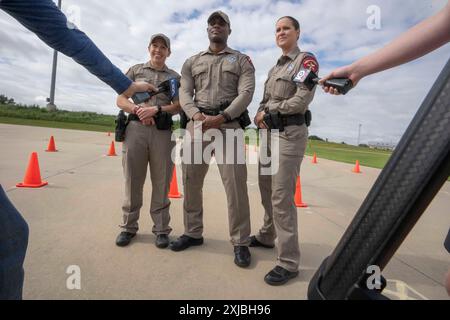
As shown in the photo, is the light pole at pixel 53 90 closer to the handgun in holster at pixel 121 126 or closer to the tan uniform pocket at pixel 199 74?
the handgun in holster at pixel 121 126

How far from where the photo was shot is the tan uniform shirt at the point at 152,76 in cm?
302

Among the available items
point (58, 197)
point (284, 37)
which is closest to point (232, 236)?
point (284, 37)

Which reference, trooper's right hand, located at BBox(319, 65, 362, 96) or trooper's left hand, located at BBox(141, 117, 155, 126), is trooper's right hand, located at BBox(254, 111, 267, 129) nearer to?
trooper's left hand, located at BBox(141, 117, 155, 126)

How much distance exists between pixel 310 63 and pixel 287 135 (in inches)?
25.1

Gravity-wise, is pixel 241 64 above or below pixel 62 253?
above

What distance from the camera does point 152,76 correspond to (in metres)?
3.04

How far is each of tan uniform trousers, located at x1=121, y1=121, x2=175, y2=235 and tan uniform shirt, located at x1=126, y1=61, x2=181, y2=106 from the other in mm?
318

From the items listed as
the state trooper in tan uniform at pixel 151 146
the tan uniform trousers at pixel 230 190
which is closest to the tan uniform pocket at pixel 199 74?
the state trooper in tan uniform at pixel 151 146

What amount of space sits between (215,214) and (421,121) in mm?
3469

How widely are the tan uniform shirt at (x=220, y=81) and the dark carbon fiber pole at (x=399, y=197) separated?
211 centimetres

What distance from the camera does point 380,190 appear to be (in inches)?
26.3
